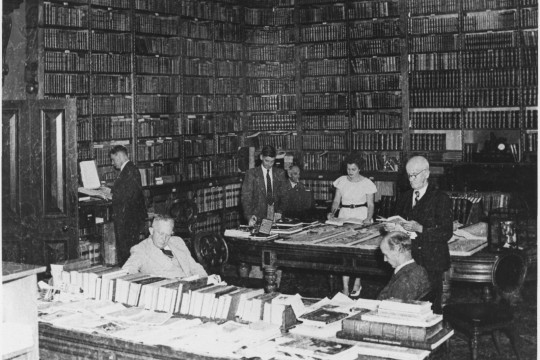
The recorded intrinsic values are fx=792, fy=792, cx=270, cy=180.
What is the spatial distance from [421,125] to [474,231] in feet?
14.6

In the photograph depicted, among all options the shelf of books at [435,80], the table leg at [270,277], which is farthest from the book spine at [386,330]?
the shelf of books at [435,80]

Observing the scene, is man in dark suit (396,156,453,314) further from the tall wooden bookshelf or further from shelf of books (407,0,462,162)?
shelf of books (407,0,462,162)

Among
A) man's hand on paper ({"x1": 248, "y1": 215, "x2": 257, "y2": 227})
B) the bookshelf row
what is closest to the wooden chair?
man's hand on paper ({"x1": 248, "y1": 215, "x2": 257, "y2": 227})

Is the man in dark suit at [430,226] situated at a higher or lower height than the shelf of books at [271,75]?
lower

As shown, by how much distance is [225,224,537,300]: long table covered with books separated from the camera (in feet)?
18.8

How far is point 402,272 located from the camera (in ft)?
15.0

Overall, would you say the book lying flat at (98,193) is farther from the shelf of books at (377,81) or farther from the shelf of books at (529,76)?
the shelf of books at (529,76)

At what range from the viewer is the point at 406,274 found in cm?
457

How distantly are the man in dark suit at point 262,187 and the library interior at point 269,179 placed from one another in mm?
21

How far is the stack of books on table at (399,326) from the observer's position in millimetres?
3490

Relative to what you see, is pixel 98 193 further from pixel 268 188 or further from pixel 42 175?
pixel 268 188

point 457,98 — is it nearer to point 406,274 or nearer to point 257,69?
point 257,69

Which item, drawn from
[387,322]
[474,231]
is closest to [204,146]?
[474,231]

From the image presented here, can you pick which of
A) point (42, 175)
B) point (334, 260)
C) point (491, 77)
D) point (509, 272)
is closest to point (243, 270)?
point (334, 260)
